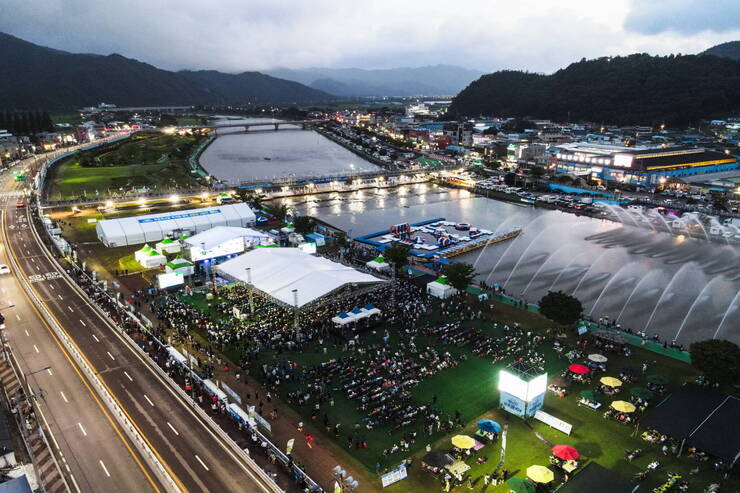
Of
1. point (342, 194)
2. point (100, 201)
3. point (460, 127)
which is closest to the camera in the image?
point (100, 201)

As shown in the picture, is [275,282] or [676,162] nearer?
[275,282]

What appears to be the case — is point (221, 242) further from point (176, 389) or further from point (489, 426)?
point (489, 426)

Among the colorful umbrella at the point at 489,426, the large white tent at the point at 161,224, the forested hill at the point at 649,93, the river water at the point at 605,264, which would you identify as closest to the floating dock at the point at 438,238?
the river water at the point at 605,264

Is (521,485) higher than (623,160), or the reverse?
(623,160)

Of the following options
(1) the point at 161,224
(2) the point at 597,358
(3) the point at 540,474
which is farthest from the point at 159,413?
(1) the point at 161,224

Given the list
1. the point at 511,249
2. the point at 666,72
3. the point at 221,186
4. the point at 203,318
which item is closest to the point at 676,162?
the point at 511,249

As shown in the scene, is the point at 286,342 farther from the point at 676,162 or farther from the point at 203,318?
the point at 676,162
